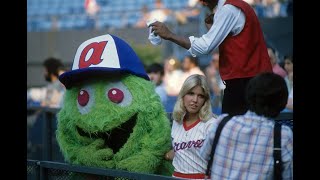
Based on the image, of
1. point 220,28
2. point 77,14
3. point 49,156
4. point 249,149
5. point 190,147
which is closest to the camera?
point 249,149

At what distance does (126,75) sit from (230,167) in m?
1.35

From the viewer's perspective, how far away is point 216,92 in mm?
7871

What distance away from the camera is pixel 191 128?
3.99 m

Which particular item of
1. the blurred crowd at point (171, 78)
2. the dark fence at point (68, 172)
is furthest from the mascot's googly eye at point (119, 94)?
the blurred crowd at point (171, 78)

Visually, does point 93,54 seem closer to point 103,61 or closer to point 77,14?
point 103,61

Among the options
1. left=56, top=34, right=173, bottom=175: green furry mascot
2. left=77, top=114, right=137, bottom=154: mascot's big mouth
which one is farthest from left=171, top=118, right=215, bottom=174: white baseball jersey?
left=77, top=114, right=137, bottom=154: mascot's big mouth

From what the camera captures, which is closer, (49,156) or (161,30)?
(161,30)

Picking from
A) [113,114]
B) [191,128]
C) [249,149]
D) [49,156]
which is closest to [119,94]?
[113,114]

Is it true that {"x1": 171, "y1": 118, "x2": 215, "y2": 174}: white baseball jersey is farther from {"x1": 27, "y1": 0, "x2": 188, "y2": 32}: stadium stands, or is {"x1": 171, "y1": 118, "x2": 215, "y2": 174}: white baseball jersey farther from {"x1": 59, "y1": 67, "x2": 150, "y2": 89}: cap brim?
{"x1": 27, "y1": 0, "x2": 188, "y2": 32}: stadium stands

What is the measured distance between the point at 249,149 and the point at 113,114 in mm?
1286

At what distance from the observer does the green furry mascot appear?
3941 mm

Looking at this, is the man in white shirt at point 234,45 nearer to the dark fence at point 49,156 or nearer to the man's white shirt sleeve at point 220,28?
the man's white shirt sleeve at point 220,28

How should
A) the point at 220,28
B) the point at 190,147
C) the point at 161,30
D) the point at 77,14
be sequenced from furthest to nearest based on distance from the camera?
the point at 77,14 < the point at 190,147 < the point at 161,30 < the point at 220,28
